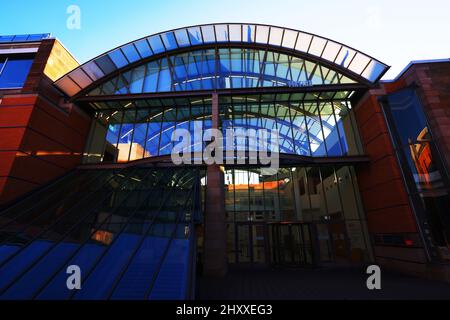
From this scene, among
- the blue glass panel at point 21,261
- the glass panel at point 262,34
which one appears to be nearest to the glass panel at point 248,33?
the glass panel at point 262,34

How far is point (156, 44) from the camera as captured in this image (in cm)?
1625

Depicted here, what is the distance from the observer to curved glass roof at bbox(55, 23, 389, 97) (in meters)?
14.3

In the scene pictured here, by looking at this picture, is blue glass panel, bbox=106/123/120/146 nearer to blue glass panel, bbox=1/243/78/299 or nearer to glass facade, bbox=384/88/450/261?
blue glass panel, bbox=1/243/78/299

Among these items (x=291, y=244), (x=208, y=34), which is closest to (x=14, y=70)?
(x=208, y=34)

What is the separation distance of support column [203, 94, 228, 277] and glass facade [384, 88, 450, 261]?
9.57m

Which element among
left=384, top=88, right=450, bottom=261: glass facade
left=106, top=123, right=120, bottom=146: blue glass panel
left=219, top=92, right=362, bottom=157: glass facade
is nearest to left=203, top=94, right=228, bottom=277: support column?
left=219, top=92, right=362, bottom=157: glass facade

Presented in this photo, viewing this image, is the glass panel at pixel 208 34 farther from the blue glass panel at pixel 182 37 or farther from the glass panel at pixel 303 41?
the glass panel at pixel 303 41

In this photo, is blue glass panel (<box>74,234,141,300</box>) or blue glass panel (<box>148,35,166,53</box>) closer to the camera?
blue glass panel (<box>74,234,141,300</box>)

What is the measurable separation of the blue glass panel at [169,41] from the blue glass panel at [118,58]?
3412 mm

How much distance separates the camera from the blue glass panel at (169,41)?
15.9 meters

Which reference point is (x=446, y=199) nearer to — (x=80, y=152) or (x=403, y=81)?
(x=403, y=81)

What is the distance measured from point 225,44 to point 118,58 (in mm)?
8387
